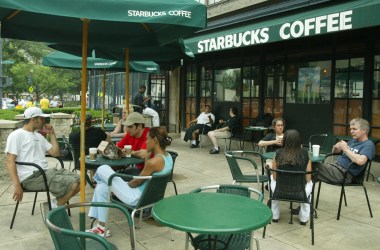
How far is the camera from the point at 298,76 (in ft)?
31.0

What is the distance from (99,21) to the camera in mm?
4527

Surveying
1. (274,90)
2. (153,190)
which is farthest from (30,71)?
(153,190)

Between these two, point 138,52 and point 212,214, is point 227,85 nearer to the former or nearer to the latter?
point 138,52

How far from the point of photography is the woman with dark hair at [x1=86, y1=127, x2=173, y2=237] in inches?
151

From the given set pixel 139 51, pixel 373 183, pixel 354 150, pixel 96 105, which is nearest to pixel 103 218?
pixel 354 150

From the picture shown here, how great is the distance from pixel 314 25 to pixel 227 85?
5115mm

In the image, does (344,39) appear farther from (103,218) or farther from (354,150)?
(103,218)

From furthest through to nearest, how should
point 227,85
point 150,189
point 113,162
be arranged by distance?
point 227,85
point 113,162
point 150,189

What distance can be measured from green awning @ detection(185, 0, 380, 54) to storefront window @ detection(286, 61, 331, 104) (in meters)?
1.53

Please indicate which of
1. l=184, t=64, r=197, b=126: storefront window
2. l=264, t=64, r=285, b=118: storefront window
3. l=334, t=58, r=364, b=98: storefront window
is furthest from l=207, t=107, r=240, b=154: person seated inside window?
l=334, t=58, r=364, b=98: storefront window

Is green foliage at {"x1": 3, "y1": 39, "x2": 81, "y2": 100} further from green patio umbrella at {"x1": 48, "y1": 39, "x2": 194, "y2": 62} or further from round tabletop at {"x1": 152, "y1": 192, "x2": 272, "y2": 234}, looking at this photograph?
round tabletop at {"x1": 152, "y1": 192, "x2": 272, "y2": 234}

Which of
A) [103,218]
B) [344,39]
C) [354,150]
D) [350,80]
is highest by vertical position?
[344,39]

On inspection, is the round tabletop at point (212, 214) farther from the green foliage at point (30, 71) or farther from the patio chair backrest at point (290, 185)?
the green foliage at point (30, 71)

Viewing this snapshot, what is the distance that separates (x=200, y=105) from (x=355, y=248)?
9292mm
